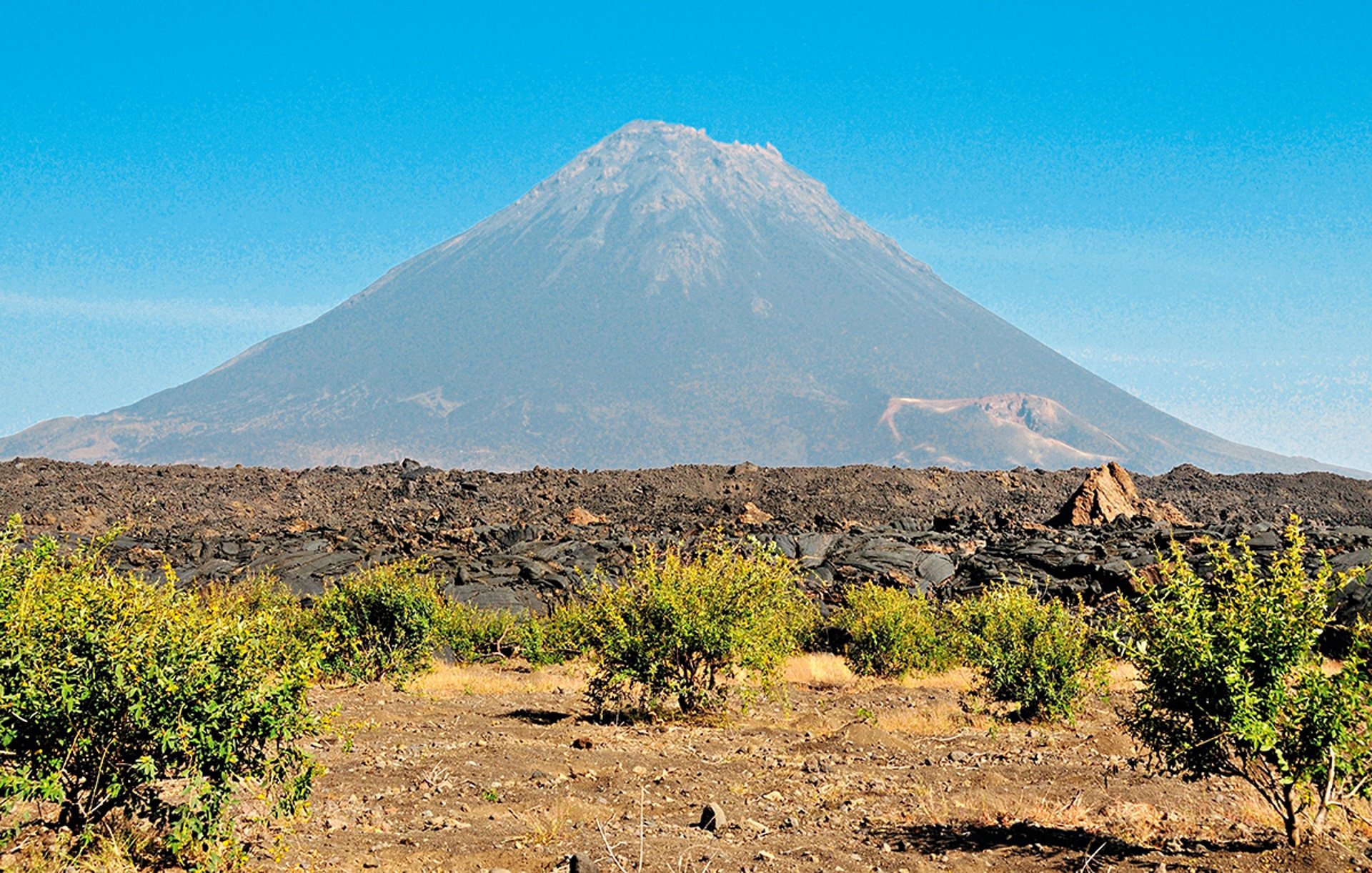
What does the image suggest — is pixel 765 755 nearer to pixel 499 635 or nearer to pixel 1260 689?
pixel 1260 689

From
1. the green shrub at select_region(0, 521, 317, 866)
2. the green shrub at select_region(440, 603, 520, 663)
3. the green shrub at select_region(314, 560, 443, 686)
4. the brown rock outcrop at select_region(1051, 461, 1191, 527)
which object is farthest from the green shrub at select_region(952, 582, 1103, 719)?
the brown rock outcrop at select_region(1051, 461, 1191, 527)

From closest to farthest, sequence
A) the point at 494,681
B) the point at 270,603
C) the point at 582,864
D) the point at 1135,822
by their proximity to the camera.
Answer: the point at 582,864 → the point at 1135,822 → the point at 494,681 → the point at 270,603

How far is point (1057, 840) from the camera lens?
8.32 metres

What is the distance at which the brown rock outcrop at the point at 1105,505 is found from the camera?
3875 cm

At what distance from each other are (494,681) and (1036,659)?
950cm

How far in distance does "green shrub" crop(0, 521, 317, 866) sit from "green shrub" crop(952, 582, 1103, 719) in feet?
34.5

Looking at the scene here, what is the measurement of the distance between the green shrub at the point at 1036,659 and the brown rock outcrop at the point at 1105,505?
922 inches

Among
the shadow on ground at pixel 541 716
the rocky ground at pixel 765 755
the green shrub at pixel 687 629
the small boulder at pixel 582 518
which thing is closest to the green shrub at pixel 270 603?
the rocky ground at pixel 765 755

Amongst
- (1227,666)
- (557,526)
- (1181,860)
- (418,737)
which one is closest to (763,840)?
(1181,860)

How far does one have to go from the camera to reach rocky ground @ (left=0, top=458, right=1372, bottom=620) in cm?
2895

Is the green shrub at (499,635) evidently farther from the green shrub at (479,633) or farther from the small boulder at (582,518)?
the small boulder at (582,518)

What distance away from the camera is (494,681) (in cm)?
1941

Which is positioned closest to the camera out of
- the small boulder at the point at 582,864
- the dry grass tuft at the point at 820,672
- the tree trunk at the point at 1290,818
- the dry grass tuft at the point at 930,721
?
the small boulder at the point at 582,864

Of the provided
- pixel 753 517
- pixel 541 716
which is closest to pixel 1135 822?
pixel 541 716
